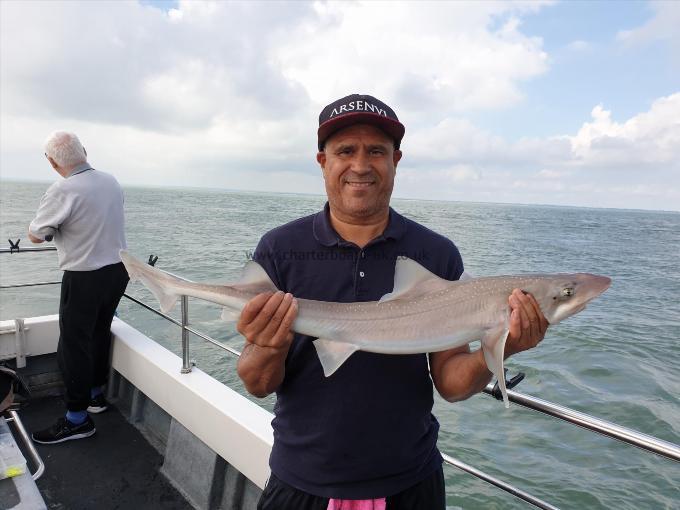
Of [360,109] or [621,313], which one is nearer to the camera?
[360,109]

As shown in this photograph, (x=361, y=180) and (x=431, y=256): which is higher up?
(x=361, y=180)

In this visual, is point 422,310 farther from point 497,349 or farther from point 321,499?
point 321,499

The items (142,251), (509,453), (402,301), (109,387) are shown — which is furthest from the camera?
(142,251)

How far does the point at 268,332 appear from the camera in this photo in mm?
2039

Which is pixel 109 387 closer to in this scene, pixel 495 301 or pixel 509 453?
pixel 495 301

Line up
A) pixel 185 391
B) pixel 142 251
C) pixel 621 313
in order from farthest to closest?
pixel 142 251 < pixel 621 313 < pixel 185 391

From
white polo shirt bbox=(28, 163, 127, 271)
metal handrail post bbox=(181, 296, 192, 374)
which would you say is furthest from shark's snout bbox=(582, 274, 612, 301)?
white polo shirt bbox=(28, 163, 127, 271)

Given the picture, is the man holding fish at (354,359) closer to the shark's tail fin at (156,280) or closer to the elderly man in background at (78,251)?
the shark's tail fin at (156,280)

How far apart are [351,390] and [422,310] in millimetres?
479

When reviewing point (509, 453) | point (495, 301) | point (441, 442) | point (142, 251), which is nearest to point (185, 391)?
point (495, 301)

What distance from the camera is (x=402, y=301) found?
217 cm

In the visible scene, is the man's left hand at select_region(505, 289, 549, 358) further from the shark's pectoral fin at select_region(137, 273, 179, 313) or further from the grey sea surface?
the shark's pectoral fin at select_region(137, 273, 179, 313)

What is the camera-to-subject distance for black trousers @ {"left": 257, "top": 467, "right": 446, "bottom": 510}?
6.70 ft

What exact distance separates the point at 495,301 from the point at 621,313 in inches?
736
